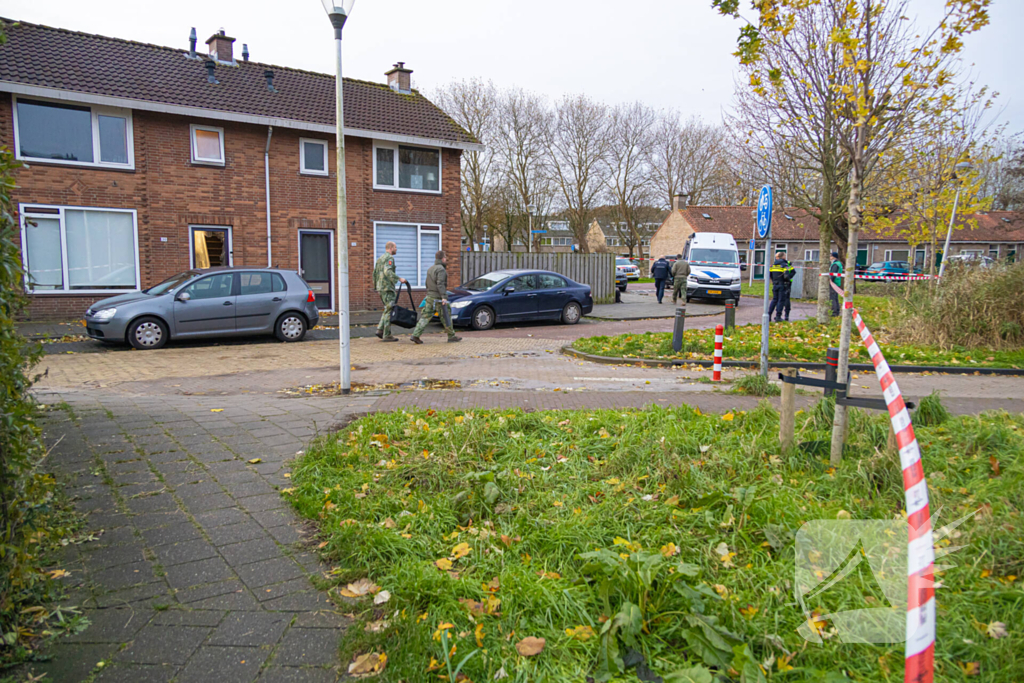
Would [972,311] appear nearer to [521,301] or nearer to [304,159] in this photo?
[521,301]

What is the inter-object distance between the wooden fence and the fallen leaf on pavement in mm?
20078

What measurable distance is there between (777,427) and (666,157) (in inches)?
2131

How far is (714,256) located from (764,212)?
19.3 metres

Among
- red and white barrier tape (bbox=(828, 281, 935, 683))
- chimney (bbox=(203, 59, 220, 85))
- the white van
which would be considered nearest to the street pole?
red and white barrier tape (bbox=(828, 281, 935, 683))

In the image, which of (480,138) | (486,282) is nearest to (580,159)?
(480,138)

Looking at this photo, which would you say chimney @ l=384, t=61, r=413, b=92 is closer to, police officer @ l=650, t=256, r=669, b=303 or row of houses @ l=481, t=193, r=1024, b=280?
police officer @ l=650, t=256, r=669, b=303

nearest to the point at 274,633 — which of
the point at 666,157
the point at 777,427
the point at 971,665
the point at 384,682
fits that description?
the point at 384,682

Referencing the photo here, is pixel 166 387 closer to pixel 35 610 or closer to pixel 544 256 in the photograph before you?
pixel 35 610

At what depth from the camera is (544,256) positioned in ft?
78.8

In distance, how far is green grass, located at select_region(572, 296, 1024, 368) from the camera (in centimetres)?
1128

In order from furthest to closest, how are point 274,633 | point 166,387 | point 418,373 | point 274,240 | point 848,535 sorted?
point 274,240, point 418,373, point 166,387, point 848,535, point 274,633

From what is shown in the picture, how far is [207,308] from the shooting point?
13.2 metres

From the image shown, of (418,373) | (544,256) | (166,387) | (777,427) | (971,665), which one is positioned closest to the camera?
(971,665)

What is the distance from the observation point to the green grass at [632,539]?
104 inches
